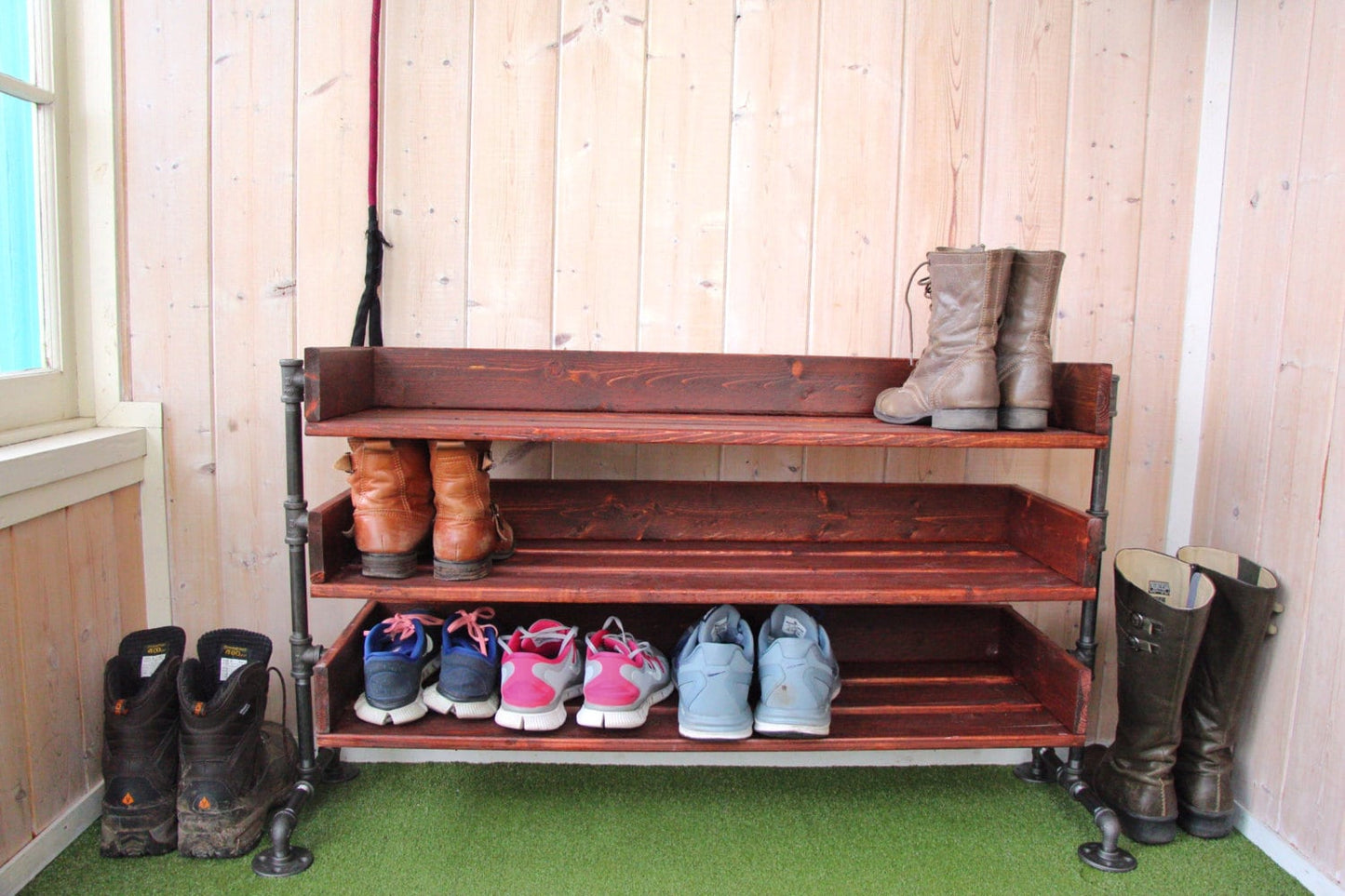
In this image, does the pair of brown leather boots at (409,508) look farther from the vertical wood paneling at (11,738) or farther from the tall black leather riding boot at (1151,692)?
the tall black leather riding boot at (1151,692)

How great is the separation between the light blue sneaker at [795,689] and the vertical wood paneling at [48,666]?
52.6 inches

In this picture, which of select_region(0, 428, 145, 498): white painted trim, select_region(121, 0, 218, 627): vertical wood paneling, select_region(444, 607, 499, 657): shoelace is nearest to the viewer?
select_region(0, 428, 145, 498): white painted trim

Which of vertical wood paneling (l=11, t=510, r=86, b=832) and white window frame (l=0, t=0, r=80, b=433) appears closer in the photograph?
vertical wood paneling (l=11, t=510, r=86, b=832)

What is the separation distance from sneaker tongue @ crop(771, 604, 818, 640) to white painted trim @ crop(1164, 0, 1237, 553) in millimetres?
927

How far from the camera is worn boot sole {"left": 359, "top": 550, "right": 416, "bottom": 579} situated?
1624 millimetres

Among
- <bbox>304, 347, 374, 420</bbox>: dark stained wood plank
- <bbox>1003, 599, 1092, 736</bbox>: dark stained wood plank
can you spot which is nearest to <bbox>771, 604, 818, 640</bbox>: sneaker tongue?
<bbox>1003, 599, 1092, 736</bbox>: dark stained wood plank

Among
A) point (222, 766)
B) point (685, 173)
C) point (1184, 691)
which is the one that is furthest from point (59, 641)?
point (1184, 691)

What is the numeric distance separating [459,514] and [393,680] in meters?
0.34

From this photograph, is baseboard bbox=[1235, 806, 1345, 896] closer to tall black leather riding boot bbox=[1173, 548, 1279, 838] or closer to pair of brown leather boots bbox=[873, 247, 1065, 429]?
tall black leather riding boot bbox=[1173, 548, 1279, 838]

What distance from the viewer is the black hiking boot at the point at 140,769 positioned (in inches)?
65.6

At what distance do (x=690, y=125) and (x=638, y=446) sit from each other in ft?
2.34

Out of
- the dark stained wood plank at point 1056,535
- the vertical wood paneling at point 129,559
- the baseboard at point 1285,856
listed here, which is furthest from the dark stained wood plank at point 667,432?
the baseboard at point 1285,856

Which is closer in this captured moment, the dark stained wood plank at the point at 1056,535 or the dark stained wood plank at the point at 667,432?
the dark stained wood plank at the point at 667,432

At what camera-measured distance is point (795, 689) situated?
5.40 feet
